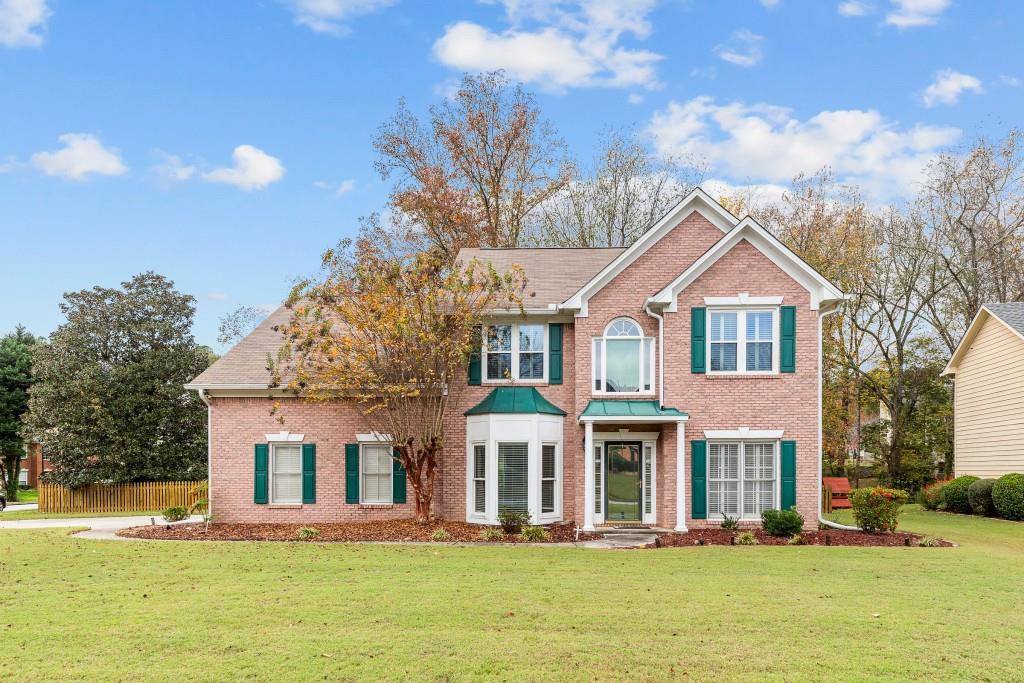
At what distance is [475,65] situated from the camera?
127 feet

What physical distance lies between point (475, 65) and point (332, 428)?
2253cm

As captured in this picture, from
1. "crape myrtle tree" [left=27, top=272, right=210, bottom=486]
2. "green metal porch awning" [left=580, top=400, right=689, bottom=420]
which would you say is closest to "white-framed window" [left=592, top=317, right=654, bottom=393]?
"green metal porch awning" [left=580, top=400, right=689, bottom=420]

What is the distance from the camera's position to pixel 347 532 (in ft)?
63.8

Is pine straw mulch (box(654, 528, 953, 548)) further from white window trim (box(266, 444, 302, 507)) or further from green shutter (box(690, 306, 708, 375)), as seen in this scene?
white window trim (box(266, 444, 302, 507))

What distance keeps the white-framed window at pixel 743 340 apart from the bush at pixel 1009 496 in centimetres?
991

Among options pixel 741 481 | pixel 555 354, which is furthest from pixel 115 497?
pixel 741 481

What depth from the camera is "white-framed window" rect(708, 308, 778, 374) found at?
65.5ft

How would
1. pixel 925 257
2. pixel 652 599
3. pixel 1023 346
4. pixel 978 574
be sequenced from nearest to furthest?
pixel 652 599 → pixel 978 574 → pixel 1023 346 → pixel 925 257

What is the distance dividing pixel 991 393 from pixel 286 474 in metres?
22.4

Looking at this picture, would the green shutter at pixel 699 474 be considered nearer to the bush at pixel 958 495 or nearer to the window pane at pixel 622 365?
the window pane at pixel 622 365

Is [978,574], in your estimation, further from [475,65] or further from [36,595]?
[475,65]

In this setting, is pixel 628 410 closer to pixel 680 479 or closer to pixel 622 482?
pixel 680 479

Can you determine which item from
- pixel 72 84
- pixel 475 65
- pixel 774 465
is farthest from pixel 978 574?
pixel 475 65

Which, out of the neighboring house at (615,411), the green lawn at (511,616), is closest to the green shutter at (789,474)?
the neighboring house at (615,411)
